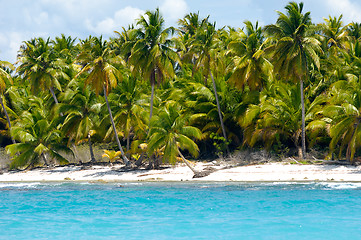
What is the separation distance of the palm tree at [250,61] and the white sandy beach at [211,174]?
6273 millimetres

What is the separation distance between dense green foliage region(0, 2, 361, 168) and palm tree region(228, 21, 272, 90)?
0.23ft

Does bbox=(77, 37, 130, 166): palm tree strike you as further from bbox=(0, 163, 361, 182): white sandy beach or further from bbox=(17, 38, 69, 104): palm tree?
bbox=(17, 38, 69, 104): palm tree

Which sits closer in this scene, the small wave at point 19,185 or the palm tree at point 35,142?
the small wave at point 19,185

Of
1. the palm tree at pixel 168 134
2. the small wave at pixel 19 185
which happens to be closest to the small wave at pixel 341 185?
the palm tree at pixel 168 134

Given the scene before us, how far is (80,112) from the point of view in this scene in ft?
98.5

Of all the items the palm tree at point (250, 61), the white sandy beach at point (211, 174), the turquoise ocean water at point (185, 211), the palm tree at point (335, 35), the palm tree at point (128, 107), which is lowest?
the turquoise ocean water at point (185, 211)

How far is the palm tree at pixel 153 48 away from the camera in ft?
88.2

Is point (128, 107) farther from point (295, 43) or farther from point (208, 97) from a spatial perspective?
point (295, 43)

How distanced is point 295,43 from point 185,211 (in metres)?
14.6

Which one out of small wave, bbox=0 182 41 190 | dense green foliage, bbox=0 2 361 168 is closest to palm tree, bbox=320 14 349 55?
dense green foliage, bbox=0 2 361 168

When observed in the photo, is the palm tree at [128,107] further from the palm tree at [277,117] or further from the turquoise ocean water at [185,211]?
the palm tree at [277,117]

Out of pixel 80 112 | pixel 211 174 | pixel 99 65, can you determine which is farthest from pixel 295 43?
pixel 80 112

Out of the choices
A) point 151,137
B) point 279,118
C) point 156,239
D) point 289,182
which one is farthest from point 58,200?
point 279,118

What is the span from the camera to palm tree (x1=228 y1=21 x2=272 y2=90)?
28578mm
